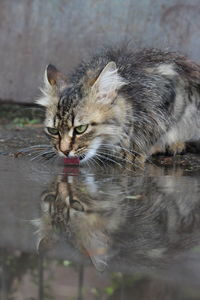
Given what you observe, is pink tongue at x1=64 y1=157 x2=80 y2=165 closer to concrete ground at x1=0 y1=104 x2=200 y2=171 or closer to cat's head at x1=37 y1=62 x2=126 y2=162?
cat's head at x1=37 y1=62 x2=126 y2=162

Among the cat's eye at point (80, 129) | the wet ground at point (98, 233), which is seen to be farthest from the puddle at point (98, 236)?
the cat's eye at point (80, 129)

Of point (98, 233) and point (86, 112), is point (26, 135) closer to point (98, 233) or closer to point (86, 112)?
point (86, 112)

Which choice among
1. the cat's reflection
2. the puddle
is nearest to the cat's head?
the puddle

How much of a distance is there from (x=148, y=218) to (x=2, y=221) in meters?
0.86

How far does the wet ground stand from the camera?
270 centimetres

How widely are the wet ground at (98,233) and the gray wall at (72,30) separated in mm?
2111

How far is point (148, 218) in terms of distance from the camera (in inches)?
145

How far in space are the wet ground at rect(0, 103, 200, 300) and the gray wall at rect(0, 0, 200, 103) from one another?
211 cm

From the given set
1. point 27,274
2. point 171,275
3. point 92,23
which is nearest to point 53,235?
point 27,274

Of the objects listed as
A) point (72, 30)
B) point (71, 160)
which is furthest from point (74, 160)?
point (72, 30)

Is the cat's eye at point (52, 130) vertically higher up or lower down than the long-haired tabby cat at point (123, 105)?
lower down

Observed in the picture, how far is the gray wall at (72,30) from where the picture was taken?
22.3ft

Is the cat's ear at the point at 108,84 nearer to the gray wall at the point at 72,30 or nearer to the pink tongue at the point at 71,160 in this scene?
the pink tongue at the point at 71,160

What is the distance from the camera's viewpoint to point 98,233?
338 cm
